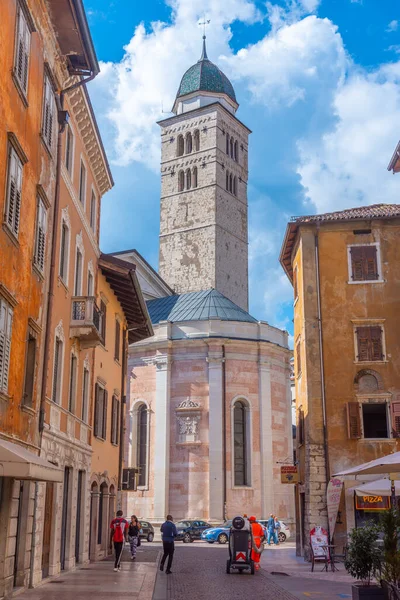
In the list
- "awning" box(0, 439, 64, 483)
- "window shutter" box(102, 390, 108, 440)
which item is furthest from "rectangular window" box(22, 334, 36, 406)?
"window shutter" box(102, 390, 108, 440)

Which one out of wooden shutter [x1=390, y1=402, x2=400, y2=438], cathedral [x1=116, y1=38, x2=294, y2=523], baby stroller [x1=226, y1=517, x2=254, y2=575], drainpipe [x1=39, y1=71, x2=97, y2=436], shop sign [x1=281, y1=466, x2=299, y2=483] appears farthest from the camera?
cathedral [x1=116, y1=38, x2=294, y2=523]

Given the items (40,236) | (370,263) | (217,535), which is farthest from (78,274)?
(217,535)

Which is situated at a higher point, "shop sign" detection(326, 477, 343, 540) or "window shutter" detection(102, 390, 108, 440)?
"window shutter" detection(102, 390, 108, 440)

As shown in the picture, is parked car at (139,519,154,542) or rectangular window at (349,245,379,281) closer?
rectangular window at (349,245,379,281)

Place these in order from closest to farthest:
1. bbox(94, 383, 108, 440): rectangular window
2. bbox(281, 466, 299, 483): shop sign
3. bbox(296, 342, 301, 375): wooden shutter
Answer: bbox(94, 383, 108, 440): rectangular window → bbox(281, 466, 299, 483): shop sign → bbox(296, 342, 301, 375): wooden shutter

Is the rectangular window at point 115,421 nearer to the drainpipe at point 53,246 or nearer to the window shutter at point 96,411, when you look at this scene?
the window shutter at point 96,411

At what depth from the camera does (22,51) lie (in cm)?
1466

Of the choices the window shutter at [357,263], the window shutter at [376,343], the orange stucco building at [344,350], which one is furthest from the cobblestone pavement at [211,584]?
the window shutter at [357,263]

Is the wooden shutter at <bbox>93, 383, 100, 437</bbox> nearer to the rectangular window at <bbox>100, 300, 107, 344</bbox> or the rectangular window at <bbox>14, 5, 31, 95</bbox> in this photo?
the rectangular window at <bbox>100, 300, 107, 344</bbox>

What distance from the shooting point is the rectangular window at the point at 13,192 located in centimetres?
1356

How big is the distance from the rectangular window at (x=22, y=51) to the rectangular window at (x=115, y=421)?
16246 millimetres

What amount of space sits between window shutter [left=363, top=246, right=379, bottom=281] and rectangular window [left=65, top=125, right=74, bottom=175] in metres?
12.8

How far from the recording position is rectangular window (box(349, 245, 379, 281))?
2825 centimetres

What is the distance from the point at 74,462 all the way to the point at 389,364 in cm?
1246
